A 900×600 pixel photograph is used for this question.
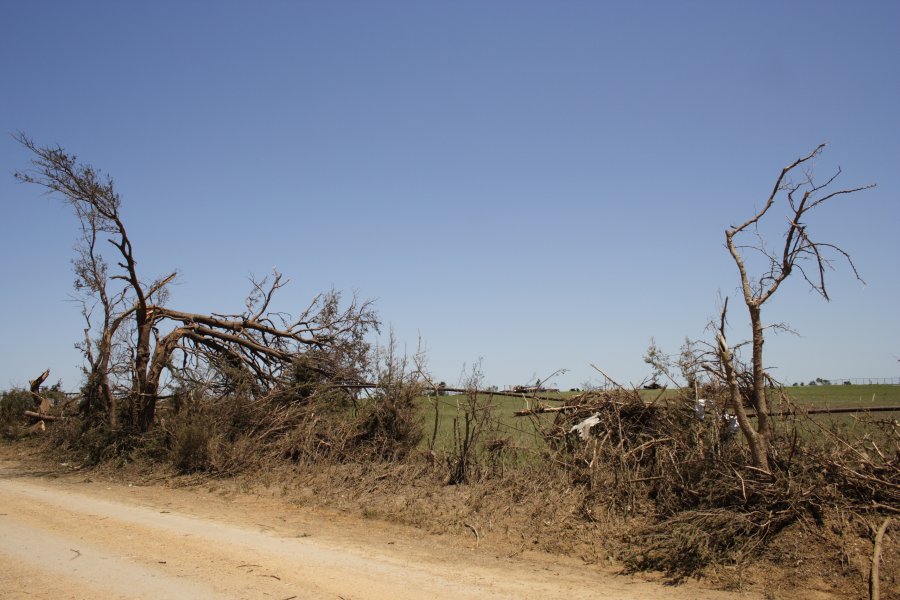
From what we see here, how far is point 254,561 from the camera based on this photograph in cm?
760

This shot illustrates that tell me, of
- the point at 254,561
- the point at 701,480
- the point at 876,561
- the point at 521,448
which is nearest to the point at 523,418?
the point at 521,448

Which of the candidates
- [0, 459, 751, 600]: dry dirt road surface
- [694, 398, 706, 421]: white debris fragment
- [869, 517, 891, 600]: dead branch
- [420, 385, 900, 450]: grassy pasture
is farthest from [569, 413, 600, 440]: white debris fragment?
[869, 517, 891, 600]: dead branch

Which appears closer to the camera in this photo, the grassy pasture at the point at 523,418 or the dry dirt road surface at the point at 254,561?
the dry dirt road surface at the point at 254,561

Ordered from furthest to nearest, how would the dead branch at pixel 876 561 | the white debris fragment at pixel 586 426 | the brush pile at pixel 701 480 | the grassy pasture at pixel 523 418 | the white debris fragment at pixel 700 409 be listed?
1. the white debris fragment at pixel 586 426
2. the white debris fragment at pixel 700 409
3. the grassy pasture at pixel 523 418
4. the brush pile at pixel 701 480
5. the dead branch at pixel 876 561

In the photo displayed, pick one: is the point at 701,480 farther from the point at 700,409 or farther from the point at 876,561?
the point at 876,561

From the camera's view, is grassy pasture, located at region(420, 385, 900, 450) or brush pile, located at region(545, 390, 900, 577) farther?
grassy pasture, located at region(420, 385, 900, 450)

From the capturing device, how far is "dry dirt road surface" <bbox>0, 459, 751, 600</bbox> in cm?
662

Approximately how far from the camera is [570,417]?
11312mm

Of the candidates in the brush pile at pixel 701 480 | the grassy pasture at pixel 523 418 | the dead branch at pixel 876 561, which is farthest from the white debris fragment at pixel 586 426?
the dead branch at pixel 876 561

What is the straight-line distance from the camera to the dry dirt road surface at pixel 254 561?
6625 millimetres

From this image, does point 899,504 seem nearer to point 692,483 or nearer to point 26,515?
point 692,483

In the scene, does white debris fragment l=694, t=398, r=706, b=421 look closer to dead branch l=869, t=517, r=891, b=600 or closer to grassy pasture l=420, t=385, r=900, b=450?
grassy pasture l=420, t=385, r=900, b=450

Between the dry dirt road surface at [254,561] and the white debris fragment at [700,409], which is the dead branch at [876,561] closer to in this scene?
the dry dirt road surface at [254,561]

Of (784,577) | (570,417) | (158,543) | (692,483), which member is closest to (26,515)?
(158,543)
